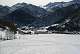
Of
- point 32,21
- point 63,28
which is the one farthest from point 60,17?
point 63,28

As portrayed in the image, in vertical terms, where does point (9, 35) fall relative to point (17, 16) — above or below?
below

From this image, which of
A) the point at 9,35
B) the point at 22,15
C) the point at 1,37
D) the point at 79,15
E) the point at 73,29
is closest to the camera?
the point at 1,37

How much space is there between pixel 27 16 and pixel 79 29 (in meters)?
64.4

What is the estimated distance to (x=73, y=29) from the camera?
376ft

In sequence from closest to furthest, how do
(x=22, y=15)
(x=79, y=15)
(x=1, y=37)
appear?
1. (x=1, y=37)
2. (x=79, y=15)
3. (x=22, y=15)

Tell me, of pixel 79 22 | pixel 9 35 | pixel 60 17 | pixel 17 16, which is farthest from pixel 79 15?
pixel 9 35

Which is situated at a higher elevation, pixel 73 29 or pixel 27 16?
pixel 27 16

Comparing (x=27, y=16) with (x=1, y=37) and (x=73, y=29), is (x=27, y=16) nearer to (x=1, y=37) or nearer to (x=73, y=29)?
(x=73, y=29)

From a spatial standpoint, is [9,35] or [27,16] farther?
[27,16]

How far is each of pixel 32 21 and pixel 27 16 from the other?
606cm

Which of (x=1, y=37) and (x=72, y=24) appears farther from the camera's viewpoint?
(x=72, y=24)

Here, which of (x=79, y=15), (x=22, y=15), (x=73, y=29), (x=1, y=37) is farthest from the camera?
(x=22, y=15)

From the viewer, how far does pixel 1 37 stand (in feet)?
140

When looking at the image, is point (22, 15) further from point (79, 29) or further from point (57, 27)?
point (79, 29)
